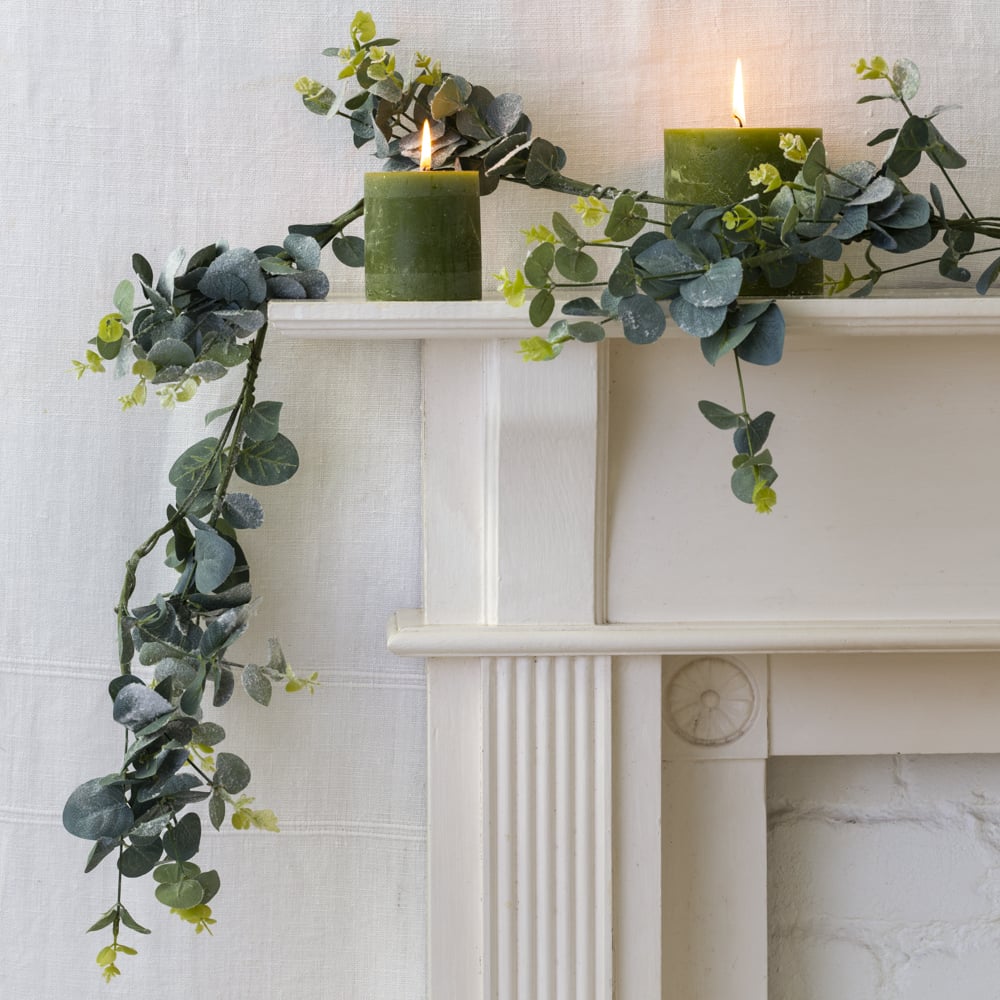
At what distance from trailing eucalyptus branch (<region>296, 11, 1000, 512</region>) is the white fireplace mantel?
0.06 meters

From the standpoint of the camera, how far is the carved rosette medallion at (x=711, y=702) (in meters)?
0.81

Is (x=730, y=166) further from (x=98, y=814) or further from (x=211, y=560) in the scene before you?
(x=98, y=814)

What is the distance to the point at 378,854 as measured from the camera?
83cm

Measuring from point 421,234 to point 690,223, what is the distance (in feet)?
0.50

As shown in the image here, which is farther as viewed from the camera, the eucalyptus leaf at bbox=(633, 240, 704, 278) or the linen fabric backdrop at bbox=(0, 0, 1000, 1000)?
the linen fabric backdrop at bbox=(0, 0, 1000, 1000)

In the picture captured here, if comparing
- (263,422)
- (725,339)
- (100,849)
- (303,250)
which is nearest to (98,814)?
(100,849)

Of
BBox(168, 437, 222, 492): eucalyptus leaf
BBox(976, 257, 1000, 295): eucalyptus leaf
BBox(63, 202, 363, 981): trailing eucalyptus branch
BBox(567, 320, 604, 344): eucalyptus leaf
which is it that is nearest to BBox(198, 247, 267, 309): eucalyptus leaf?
BBox(63, 202, 363, 981): trailing eucalyptus branch

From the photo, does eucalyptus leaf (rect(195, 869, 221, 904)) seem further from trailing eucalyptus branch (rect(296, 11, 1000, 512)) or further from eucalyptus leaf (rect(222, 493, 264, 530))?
trailing eucalyptus branch (rect(296, 11, 1000, 512))

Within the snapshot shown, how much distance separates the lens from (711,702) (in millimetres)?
808

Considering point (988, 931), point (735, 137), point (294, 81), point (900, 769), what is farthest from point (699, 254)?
point (988, 931)

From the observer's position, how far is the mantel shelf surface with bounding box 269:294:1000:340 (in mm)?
637

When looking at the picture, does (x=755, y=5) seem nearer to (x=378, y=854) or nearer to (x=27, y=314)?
(x=27, y=314)

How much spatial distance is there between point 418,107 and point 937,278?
0.38 metres

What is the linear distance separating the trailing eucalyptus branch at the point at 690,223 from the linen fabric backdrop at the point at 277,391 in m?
0.04
